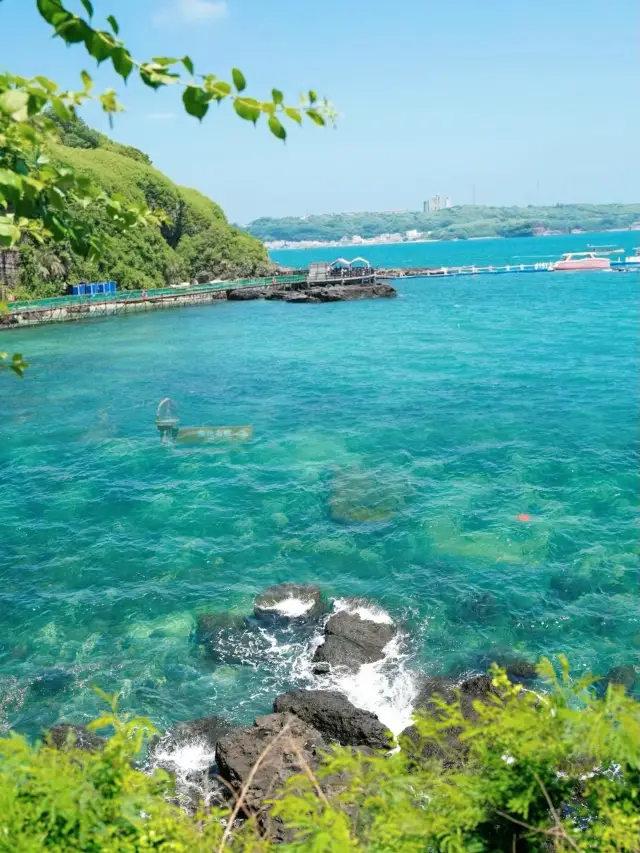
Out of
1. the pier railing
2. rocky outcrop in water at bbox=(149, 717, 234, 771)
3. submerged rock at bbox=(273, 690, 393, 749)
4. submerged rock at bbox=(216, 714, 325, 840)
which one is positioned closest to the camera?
submerged rock at bbox=(216, 714, 325, 840)

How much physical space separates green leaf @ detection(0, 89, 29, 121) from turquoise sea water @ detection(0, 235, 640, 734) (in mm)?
13837

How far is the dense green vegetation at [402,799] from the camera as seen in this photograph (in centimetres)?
479

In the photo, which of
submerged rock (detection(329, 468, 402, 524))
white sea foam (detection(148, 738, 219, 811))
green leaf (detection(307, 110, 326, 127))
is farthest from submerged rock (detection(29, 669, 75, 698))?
green leaf (detection(307, 110, 326, 127))

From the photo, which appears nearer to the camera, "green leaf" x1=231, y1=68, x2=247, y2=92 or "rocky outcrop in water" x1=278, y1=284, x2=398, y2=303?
"green leaf" x1=231, y1=68, x2=247, y2=92

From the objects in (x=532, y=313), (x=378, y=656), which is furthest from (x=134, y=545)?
(x=532, y=313)

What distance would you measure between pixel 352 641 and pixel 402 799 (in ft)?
38.5

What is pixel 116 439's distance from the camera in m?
33.4

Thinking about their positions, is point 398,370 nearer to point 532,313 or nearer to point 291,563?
point 291,563

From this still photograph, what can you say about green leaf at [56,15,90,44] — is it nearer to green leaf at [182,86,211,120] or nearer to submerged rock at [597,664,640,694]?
green leaf at [182,86,211,120]

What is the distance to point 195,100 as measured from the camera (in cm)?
370

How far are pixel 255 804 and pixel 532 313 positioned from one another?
71.9 metres

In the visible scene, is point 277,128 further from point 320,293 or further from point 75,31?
point 320,293

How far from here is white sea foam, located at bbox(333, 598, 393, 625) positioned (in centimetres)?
1807

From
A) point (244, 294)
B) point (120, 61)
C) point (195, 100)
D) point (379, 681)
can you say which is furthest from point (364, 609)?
point (244, 294)
